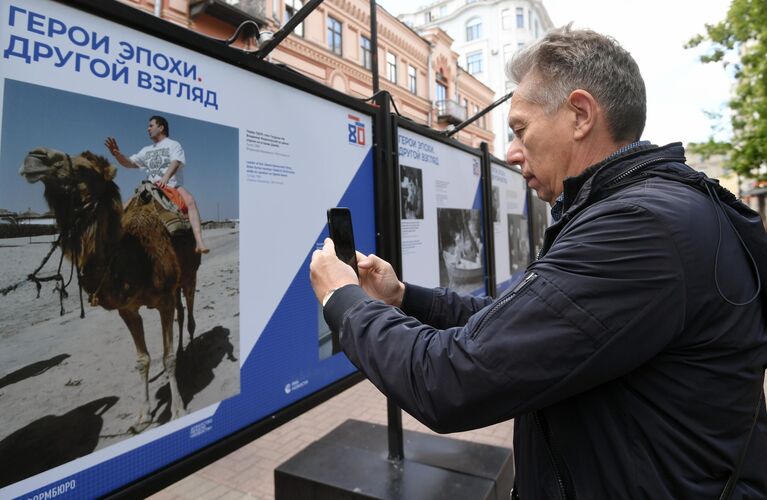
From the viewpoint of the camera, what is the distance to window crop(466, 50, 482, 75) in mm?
44219

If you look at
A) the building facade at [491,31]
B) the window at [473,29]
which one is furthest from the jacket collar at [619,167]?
the window at [473,29]

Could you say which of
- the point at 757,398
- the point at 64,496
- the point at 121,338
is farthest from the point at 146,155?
the point at 757,398

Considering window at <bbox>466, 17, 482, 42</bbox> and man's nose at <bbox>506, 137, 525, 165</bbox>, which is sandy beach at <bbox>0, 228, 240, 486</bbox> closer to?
man's nose at <bbox>506, 137, 525, 165</bbox>

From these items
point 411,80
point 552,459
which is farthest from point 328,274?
point 411,80

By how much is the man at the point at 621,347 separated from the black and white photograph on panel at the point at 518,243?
11.9 ft

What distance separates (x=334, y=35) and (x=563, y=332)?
831 inches

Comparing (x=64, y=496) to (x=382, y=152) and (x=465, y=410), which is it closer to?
(x=465, y=410)

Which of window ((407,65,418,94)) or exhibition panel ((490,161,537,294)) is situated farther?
window ((407,65,418,94))

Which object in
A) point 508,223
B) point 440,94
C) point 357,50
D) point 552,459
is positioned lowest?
point 552,459

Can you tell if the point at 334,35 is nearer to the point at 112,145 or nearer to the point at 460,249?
the point at 460,249

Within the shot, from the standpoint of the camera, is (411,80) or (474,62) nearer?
(411,80)

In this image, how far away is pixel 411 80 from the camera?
25719 mm

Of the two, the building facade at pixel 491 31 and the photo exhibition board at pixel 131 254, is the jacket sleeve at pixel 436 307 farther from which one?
the building facade at pixel 491 31

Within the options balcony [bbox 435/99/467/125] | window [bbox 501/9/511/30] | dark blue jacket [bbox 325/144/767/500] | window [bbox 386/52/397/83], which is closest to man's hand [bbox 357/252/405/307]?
dark blue jacket [bbox 325/144/767/500]
